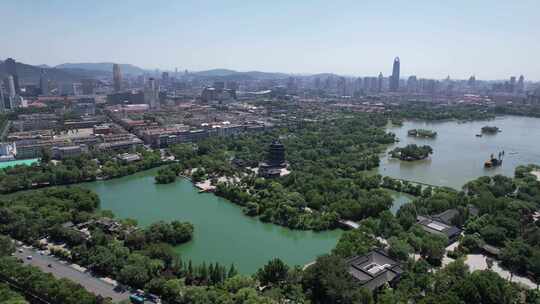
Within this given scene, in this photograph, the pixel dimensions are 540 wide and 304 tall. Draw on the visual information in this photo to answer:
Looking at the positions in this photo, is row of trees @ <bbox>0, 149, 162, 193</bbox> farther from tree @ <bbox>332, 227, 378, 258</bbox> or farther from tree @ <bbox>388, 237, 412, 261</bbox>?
tree @ <bbox>388, 237, 412, 261</bbox>

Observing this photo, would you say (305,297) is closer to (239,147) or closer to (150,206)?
(150,206)

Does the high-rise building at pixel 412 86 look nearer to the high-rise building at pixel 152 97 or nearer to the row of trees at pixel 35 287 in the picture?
the high-rise building at pixel 152 97

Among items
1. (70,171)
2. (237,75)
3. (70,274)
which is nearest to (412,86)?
(237,75)

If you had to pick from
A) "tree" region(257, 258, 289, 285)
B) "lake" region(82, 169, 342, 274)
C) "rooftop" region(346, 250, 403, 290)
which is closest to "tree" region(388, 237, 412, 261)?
"rooftop" region(346, 250, 403, 290)

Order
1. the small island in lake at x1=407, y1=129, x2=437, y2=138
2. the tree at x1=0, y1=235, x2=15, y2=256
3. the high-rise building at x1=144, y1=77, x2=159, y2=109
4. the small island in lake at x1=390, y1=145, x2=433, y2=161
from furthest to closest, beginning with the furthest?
the high-rise building at x1=144, y1=77, x2=159, y2=109 → the small island in lake at x1=407, y1=129, x2=437, y2=138 → the small island in lake at x1=390, y1=145, x2=433, y2=161 → the tree at x1=0, y1=235, x2=15, y2=256

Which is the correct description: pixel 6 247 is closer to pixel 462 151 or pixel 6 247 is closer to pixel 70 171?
pixel 70 171

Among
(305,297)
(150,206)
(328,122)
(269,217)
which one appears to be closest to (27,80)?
(328,122)
